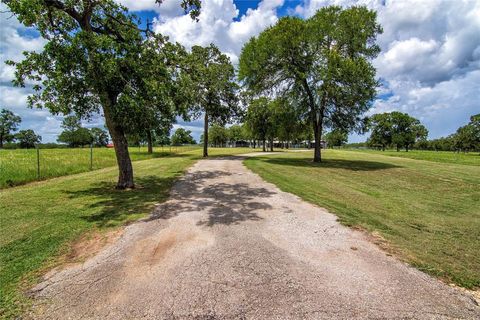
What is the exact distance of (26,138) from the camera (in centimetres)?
9756

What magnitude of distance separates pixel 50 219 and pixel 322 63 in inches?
813

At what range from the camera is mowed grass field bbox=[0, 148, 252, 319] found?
3822mm

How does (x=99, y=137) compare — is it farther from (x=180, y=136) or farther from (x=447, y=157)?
(x=447, y=157)

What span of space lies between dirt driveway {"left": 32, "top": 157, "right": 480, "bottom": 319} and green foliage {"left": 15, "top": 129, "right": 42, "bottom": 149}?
384 ft

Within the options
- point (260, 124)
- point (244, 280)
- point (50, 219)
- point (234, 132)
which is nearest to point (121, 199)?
point (50, 219)

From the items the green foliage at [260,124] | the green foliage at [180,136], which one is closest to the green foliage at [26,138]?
the green foliage at [180,136]

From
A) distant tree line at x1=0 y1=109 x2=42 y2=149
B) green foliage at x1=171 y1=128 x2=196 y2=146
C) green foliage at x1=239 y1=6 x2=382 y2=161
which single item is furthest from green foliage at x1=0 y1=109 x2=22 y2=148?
green foliage at x1=239 y1=6 x2=382 y2=161

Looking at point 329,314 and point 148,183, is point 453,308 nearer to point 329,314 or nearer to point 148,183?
point 329,314

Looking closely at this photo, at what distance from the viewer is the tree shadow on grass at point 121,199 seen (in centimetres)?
656

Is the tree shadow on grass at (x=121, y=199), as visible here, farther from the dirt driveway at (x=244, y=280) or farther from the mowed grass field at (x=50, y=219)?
the dirt driveway at (x=244, y=280)

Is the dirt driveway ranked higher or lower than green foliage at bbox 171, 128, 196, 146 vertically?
lower

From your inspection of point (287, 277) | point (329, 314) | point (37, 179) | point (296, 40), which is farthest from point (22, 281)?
point (296, 40)

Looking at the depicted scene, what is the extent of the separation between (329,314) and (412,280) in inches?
64.7

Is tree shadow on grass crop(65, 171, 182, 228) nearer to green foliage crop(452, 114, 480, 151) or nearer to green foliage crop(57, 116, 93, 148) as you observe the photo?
green foliage crop(452, 114, 480, 151)
